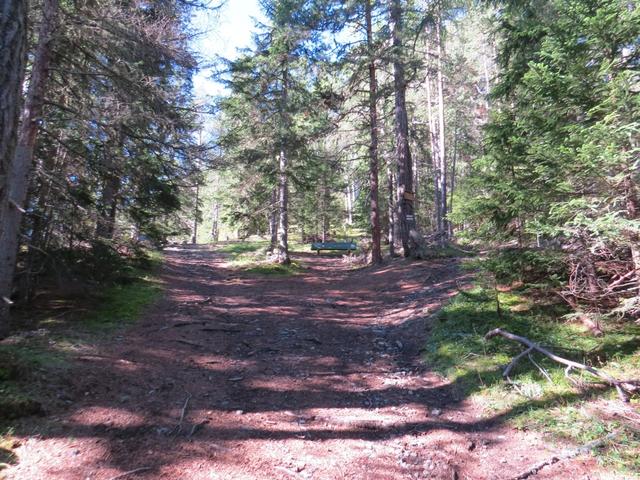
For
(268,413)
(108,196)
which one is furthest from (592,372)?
(108,196)

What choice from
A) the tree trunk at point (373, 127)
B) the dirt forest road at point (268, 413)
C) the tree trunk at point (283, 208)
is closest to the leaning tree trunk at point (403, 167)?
the tree trunk at point (373, 127)

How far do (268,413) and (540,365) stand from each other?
3.50m

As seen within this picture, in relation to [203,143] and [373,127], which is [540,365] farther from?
[373,127]

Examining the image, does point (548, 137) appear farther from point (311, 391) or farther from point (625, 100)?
point (311, 391)

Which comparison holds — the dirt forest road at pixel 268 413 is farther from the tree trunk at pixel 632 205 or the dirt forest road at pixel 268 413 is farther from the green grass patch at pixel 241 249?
the green grass patch at pixel 241 249

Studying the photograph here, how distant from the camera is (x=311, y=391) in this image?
16.5 feet

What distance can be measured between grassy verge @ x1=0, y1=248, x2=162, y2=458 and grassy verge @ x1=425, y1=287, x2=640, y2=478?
16.1 feet

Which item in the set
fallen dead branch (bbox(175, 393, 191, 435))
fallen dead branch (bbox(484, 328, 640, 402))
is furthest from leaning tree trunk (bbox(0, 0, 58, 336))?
fallen dead branch (bbox(484, 328, 640, 402))

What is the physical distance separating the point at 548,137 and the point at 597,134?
1201 mm

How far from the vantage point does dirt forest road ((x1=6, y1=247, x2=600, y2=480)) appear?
340cm

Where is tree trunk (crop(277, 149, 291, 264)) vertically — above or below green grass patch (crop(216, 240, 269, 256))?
above

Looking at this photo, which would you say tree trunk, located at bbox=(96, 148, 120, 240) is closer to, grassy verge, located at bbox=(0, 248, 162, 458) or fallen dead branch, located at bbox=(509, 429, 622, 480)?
grassy verge, located at bbox=(0, 248, 162, 458)

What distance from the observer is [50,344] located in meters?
5.33

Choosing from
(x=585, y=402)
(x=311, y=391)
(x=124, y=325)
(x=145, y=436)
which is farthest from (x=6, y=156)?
(x=585, y=402)
